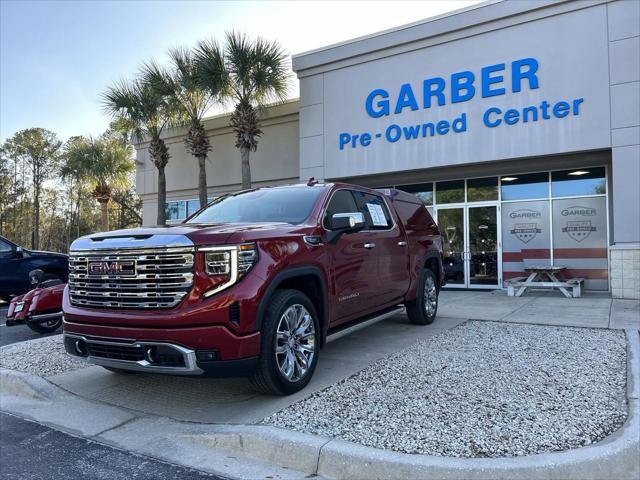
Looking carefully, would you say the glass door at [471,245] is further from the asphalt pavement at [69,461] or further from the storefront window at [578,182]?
the asphalt pavement at [69,461]

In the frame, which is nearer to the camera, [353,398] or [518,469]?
[518,469]

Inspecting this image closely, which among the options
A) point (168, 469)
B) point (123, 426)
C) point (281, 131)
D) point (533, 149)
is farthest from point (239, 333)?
point (281, 131)

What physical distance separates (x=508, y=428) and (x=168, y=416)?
2738mm

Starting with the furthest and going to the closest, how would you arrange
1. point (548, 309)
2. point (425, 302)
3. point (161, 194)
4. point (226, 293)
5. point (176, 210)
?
1. point (176, 210)
2. point (161, 194)
3. point (548, 309)
4. point (425, 302)
5. point (226, 293)

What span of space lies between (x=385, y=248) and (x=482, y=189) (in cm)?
916

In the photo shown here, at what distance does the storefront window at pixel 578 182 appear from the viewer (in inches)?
503

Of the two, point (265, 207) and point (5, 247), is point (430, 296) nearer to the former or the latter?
point (265, 207)

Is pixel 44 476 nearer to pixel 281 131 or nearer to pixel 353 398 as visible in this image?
pixel 353 398

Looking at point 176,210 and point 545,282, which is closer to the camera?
point 545,282

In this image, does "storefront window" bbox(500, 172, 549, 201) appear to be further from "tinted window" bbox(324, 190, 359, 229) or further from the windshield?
the windshield

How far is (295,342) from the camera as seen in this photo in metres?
4.38

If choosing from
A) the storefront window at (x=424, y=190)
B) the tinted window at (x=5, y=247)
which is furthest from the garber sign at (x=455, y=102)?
the tinted window at (x=5, y=247)

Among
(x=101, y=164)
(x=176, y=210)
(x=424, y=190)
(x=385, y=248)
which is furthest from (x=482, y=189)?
(x=101, y=164)

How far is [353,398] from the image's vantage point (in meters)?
4.23
